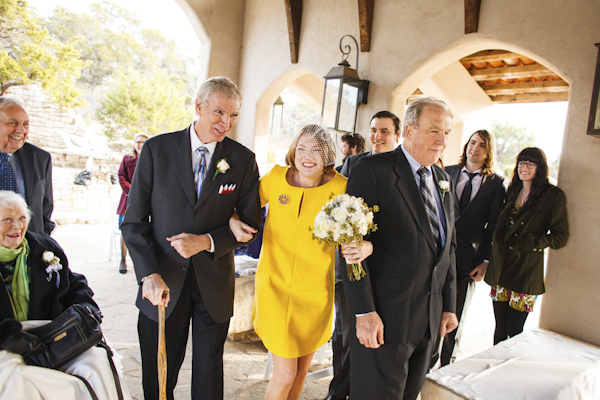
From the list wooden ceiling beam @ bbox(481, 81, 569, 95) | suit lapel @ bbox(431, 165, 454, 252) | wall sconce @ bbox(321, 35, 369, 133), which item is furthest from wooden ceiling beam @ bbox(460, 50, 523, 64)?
suit lapel @ bbox(431, 165, 454, 252)

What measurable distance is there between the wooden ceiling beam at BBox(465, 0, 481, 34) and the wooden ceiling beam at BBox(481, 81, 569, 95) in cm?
329

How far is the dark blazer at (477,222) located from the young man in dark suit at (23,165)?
3487mm

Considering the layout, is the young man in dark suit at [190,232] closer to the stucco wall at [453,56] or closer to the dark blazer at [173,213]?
the dark blazer at [173,213]

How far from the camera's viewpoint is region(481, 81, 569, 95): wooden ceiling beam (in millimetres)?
7055

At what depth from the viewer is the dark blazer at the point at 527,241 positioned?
135 inches

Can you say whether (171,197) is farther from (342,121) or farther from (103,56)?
(103,56)

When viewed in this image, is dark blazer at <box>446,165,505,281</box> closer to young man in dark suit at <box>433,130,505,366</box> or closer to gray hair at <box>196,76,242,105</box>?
young man in dark suit at <box>433,130,505,366</box>

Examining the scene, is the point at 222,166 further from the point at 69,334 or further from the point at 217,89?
the point at 69,334

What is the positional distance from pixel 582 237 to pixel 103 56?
3560cm

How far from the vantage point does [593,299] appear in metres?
3.77

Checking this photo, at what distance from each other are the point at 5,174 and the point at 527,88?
807 centimetres

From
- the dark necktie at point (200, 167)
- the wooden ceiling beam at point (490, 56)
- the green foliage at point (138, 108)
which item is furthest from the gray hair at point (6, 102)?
the green foliage at point (138, 108)

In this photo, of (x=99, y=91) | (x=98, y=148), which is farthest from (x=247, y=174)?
(x=99, y=91)

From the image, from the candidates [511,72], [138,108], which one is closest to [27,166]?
[511,72]
